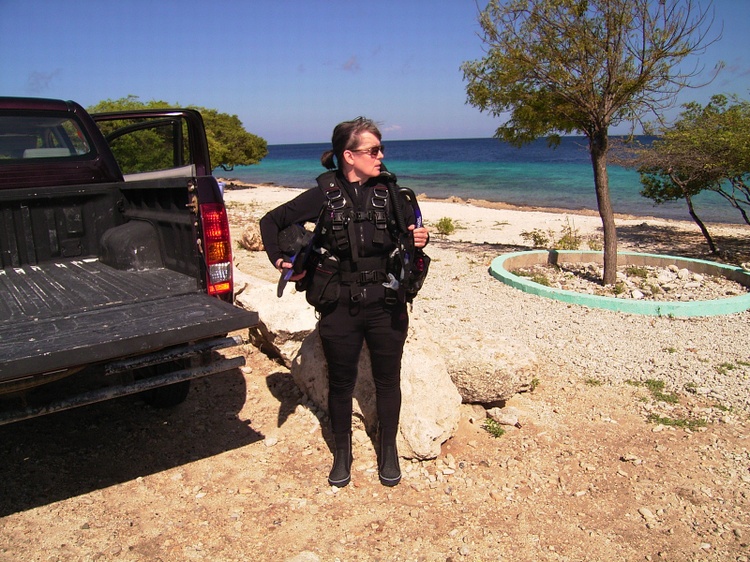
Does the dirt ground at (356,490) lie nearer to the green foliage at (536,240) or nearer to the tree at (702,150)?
the tree at (702,150)

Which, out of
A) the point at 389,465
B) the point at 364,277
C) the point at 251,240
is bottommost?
the point at 389,465

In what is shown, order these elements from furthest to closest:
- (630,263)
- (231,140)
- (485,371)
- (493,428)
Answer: (231,140)
(630,263)
(485,371)
(493,428)

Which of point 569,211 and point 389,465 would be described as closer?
point 389,465

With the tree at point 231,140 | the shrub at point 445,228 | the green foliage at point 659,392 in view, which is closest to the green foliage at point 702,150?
the shrub at point 445,228

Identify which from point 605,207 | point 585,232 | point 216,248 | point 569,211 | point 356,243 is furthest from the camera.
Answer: point 569,211

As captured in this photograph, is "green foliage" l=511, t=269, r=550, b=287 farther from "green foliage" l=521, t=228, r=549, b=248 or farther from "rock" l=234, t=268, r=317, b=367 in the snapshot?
"rock" l=234, t=268, r=317, b=367

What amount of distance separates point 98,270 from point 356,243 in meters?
2.02

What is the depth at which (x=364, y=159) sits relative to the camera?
3.08 m

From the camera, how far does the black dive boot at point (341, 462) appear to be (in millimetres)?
3336

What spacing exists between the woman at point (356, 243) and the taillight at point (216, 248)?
44 cm

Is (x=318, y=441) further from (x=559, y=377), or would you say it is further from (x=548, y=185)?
(x=548, y=185)

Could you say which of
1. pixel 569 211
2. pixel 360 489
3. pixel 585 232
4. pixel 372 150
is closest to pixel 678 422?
pixel 360 489

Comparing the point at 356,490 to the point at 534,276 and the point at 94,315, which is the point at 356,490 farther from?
the point at 534,276

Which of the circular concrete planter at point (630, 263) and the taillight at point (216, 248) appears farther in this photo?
the circular concrete planter at point (630, 263)
